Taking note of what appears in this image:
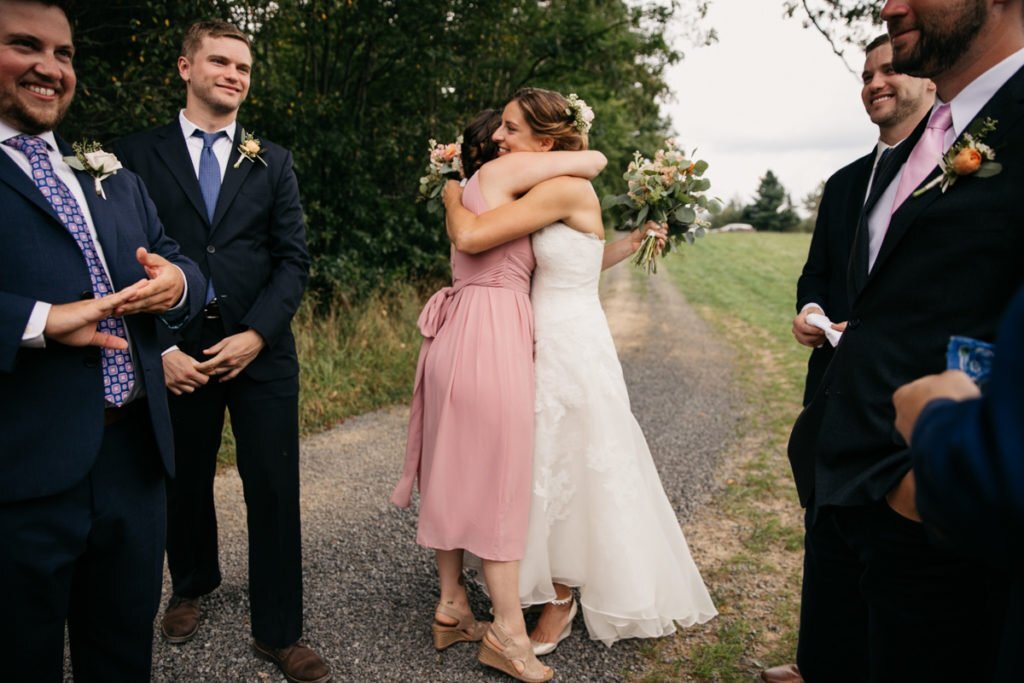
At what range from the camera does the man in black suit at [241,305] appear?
3.29m

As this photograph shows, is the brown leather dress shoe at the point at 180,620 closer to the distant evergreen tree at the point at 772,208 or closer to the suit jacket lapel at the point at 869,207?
the suit jacket lapel at the point at 869,207

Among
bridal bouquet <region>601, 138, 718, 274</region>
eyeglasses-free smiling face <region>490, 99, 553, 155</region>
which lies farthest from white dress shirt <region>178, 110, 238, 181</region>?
bridal bouquet <region>601, 138, 718, 274</region>

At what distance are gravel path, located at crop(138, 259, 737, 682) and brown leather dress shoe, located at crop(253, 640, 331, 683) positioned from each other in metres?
0.08

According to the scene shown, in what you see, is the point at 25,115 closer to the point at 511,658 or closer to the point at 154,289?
the point at 154,289

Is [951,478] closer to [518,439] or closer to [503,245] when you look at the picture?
[518,439]

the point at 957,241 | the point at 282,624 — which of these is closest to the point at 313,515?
the point at 282,624

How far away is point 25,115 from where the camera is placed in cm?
220

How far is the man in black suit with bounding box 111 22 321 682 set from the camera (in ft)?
10.8

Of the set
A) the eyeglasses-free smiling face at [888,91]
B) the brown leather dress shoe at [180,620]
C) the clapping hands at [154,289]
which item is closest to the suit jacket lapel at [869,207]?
the eyeglasses-free smiling face at [888,91]

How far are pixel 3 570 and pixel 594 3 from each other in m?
12.9

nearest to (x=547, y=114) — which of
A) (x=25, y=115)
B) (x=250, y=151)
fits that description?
(x=250, y=151)

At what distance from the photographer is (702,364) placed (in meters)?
11.0

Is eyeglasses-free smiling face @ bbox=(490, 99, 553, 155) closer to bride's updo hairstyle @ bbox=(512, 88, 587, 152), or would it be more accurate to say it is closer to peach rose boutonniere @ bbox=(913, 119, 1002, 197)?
bride's updo hairstyle @ bbox=(512, 88, 587, 152)

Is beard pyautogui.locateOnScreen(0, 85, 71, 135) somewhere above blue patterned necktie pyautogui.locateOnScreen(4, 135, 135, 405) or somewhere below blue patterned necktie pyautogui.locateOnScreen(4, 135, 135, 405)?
above
